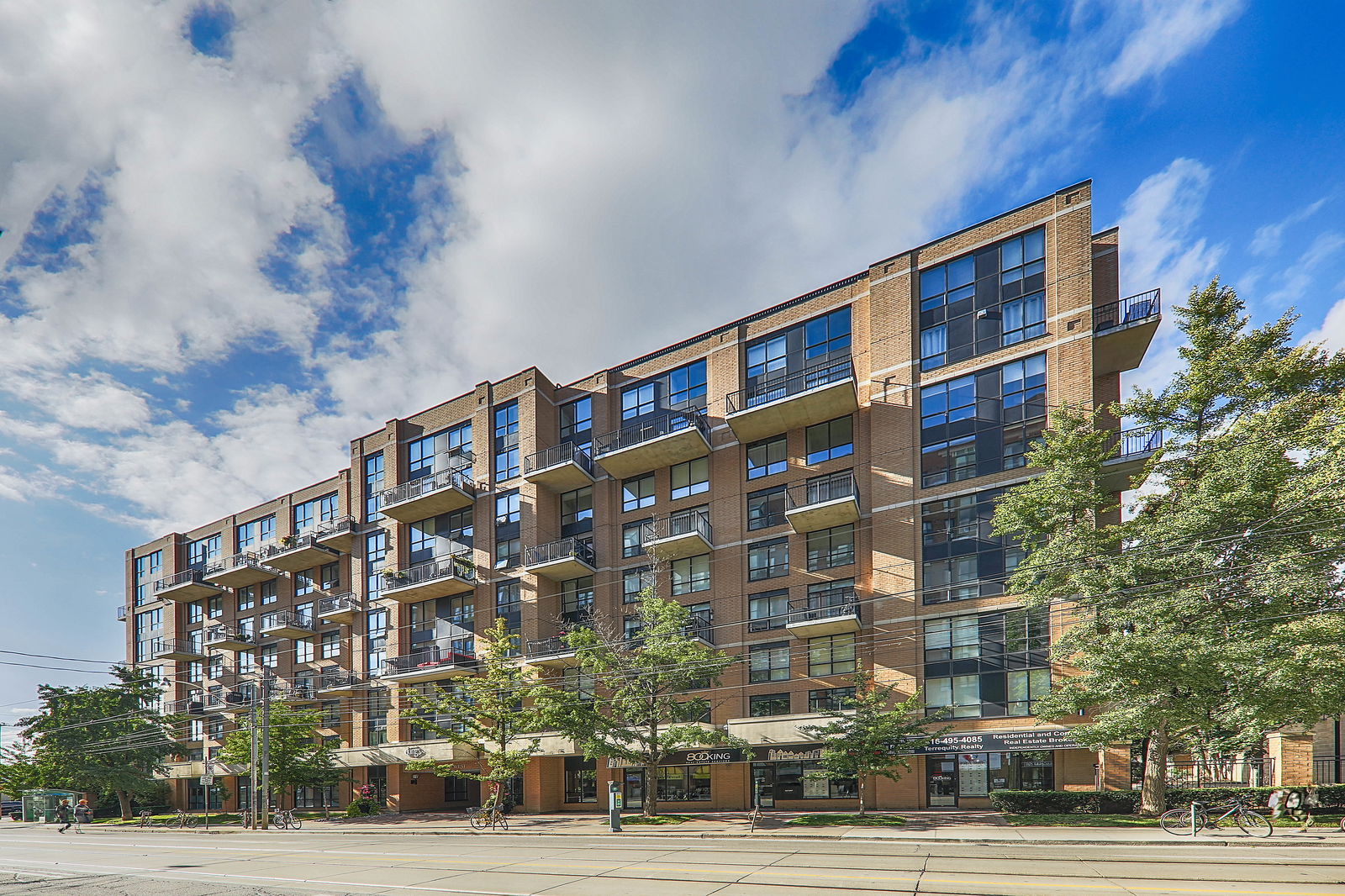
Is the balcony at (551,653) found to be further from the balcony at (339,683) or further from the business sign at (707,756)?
the balcony at (339,683)

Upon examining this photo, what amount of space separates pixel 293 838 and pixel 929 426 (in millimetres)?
31027

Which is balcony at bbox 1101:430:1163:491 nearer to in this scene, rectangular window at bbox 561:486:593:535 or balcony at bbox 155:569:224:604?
rectangular window at bbox 561:486:593:535

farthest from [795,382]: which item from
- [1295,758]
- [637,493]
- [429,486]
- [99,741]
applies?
[99,741]

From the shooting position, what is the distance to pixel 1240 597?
23.6 metres

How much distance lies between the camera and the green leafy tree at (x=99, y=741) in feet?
159

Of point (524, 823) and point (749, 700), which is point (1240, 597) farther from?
point (524, 823)

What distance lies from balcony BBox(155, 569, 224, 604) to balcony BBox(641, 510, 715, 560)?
39.7m

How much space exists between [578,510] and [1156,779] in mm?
28836

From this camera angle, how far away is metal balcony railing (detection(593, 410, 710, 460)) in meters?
38.7

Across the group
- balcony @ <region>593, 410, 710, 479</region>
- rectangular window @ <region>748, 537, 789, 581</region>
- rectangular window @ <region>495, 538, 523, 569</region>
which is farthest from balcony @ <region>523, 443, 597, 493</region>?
rectangular window @ <region>748, 537, 789, 581</region>

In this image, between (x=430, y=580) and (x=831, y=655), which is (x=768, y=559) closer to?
(x=831, y=655)

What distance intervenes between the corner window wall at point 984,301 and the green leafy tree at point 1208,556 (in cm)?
610

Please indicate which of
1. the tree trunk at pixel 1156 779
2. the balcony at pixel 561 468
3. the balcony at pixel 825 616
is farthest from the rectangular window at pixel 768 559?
the tree trunk at pixel 1156 779

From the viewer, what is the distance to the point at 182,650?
200 feet
